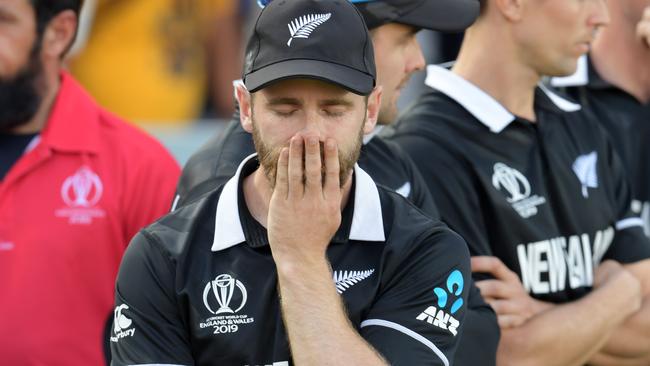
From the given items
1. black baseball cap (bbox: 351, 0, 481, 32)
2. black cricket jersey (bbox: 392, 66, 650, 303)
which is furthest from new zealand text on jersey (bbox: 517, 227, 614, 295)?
black baseball cap (bbox: 351, 0, 481, 32)

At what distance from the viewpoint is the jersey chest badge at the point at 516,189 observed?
4609mm

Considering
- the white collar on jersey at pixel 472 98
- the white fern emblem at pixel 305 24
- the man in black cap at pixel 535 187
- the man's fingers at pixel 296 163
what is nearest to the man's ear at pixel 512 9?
the man in black cap at pixel 535 187

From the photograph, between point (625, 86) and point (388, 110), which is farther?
point (625, 86)

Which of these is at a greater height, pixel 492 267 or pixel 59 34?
pixel 59 34

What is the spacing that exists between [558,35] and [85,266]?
1.87 meters

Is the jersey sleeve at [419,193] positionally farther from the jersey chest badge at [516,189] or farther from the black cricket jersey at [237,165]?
the jersey chest badge at [516,189]

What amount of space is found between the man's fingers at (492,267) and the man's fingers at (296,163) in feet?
4.27

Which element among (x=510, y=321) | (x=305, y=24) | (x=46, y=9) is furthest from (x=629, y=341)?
(x=46, y=9)

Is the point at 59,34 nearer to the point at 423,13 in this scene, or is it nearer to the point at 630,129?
the point at 423,13

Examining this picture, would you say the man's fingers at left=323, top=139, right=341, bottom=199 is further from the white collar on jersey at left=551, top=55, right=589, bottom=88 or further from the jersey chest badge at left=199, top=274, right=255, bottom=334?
the white collar on jersey at left=551, top=55, right=589, bottom=88

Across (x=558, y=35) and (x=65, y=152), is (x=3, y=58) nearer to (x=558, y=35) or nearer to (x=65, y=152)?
(x=65, y=152)

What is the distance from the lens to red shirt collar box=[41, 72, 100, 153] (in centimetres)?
481

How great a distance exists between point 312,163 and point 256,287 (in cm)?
40

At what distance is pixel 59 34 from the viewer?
199 inches
